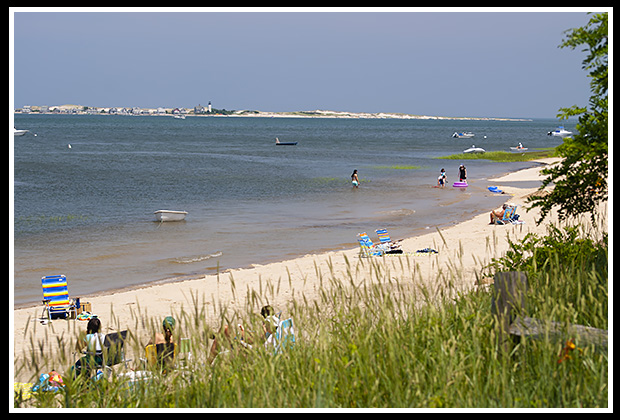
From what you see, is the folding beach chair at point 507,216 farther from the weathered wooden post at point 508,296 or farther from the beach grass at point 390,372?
the weathered wooden post at point 508,296

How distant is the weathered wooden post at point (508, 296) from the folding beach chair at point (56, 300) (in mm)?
8746

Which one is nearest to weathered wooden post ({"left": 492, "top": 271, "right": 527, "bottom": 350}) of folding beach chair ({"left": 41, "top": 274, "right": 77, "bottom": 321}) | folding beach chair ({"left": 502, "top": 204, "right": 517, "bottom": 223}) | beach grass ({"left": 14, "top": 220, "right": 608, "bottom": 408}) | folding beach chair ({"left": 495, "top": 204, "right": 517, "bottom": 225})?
beach grass ({"left": 14, "top": 220, "right": 608, "bottom": 408})

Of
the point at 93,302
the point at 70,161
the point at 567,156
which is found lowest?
the point at 93,302

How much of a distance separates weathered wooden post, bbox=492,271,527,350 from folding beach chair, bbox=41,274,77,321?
875cm

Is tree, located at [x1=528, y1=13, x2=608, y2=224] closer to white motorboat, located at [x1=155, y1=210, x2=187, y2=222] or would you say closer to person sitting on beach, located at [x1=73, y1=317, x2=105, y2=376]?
person sitting on beach, located at [x1=73, y1=317, x2=105, y2=376]

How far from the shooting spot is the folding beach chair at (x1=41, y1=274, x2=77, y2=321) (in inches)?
469

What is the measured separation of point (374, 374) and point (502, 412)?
Answer: 3.22 feet

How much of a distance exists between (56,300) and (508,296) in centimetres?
951

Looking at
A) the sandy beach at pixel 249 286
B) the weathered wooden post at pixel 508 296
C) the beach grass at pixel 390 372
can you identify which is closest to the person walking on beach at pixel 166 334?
the beach grass at pixel 390 372

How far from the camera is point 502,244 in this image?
55.2 feet

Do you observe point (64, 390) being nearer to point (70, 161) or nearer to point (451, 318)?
point (451, 318)

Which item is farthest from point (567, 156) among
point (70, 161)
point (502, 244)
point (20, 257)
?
point (70, 161)

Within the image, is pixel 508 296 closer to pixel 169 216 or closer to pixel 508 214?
pixel 508 214

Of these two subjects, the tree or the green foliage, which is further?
the tree
